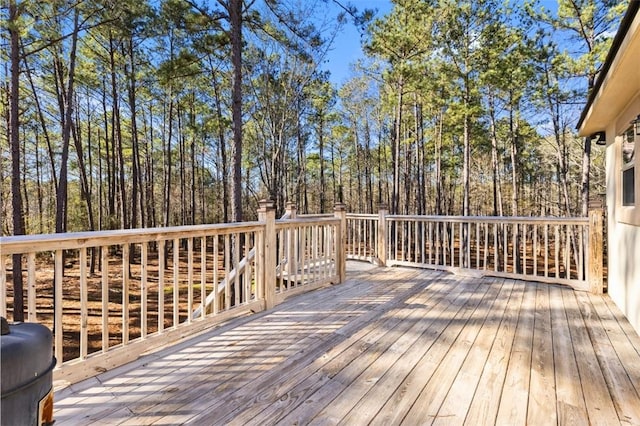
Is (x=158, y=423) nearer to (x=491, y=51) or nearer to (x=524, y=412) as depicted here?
(x=524, y=412)

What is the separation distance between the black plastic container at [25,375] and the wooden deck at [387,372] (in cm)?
84

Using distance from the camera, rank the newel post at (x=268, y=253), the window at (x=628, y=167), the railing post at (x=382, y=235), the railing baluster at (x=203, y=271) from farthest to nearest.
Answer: the railing post at (x=382, y=235) < the newel post at (x=268, y=253) < the window at (x=628, y=167) < the railing baluster at (x=203, y=271)

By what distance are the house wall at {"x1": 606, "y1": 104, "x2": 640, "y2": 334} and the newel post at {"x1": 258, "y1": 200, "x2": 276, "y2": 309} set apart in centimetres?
330

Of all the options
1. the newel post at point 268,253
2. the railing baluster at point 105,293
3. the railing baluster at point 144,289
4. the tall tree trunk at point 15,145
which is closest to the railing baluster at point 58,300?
the railing baluster at point 105,293

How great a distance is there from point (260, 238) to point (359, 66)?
12.5 metres

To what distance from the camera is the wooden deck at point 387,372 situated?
163 centimetres

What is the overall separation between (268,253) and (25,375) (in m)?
2.49

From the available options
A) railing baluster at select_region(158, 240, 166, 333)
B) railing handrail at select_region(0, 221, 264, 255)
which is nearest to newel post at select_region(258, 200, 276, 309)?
railing handrail at select_region(0, 221, 264, 255)

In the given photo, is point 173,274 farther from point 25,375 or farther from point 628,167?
point 628,167

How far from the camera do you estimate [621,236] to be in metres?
3.31

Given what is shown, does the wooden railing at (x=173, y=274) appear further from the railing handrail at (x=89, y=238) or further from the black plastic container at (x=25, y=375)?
the black plastic container at (x=25, y=375)

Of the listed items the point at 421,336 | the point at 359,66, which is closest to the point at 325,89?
the point at 359,66

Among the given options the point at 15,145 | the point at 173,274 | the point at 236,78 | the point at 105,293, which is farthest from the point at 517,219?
the point at 15,145

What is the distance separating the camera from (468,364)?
215cm
